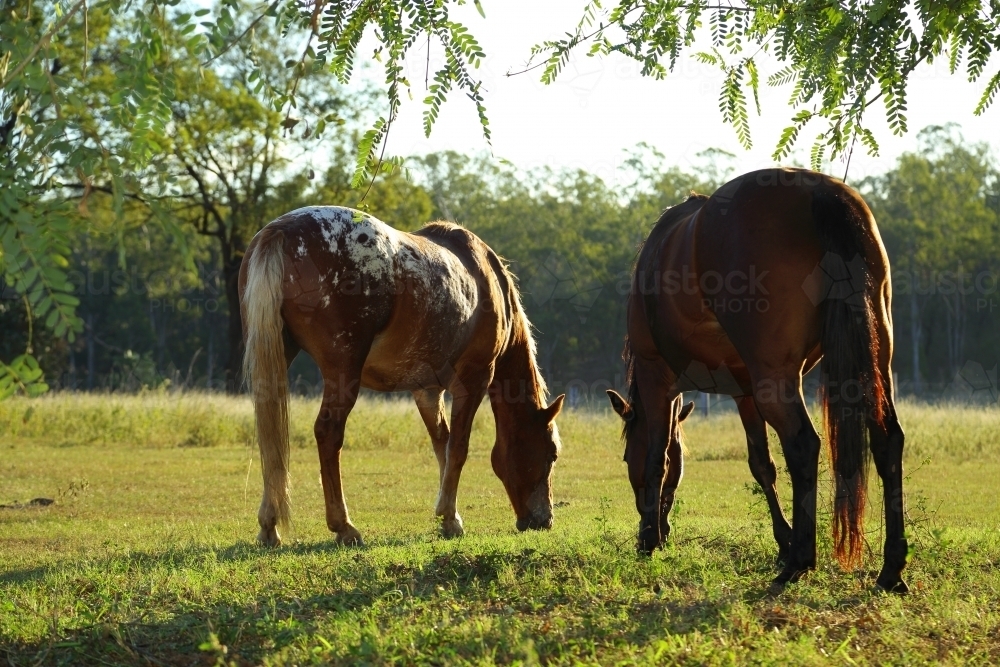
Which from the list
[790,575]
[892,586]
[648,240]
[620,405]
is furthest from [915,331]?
[790,575]

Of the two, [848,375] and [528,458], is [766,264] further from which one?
[528,458]

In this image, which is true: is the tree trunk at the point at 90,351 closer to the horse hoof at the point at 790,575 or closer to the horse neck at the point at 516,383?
the horse neck at the point at 516,383

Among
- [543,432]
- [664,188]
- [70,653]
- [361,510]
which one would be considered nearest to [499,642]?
[70,653]

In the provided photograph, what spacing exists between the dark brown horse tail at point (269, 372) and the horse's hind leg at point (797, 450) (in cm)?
306

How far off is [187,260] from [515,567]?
9.55ft

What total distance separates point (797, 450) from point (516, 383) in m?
3.81

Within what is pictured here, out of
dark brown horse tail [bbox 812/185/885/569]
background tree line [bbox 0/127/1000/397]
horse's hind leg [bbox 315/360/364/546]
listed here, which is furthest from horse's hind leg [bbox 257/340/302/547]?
background tree line [bbox 0/127/1000/397]

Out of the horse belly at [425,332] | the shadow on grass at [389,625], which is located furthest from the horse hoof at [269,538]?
the shadow on grass at [389,625]

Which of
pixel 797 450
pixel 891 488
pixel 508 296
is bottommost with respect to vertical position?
pixel 891 488

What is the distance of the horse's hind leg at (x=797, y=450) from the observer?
4.53 meters

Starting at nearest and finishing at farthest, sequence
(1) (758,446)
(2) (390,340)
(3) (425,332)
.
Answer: (1) (758,446) < (2) (390,340) < (3) (425,332)

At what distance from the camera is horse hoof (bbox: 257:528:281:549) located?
6539mm

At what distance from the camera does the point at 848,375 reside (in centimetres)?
438

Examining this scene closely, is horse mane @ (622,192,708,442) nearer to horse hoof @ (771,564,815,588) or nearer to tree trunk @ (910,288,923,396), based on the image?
horse hoof @ (771,564,815,588)
